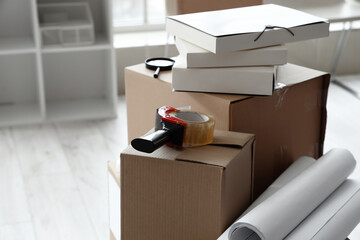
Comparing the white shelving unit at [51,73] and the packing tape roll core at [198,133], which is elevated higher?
the packing tape roll core at [198,133]

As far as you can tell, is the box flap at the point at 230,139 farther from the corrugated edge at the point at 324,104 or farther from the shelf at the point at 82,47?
the shelf at the point at 82,47

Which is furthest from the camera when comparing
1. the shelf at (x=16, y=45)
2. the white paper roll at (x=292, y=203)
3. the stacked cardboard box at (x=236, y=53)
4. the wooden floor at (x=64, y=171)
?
the shelf at (x=16, y=45)

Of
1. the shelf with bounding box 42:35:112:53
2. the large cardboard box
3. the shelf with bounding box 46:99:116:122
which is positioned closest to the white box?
the shelf with bounding box 42:35:112:53

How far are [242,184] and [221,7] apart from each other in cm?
134

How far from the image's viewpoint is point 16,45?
2.95 metres

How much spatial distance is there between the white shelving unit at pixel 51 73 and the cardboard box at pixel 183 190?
1941mm

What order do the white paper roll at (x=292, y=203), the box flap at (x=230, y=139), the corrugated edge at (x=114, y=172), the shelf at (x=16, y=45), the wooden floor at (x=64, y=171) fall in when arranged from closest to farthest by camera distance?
the white paper roll at (x=292, y=203), the box flap at (x=230, y=139), the corrugated edge at (x=114, y=172), the wooden floor at (x=64, y=171), the shelf at (x=16, y=45)

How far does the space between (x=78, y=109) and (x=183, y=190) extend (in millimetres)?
2171

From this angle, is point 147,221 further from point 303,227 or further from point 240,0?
point 240,0

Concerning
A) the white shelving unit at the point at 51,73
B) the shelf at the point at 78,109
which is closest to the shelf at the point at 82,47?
the white shelving unit at the point at 51,73

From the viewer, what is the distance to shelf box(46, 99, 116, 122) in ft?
10.1

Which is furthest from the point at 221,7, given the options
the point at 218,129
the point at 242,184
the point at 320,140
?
the point at 242,184

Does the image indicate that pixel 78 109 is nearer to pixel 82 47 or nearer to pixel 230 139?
pixel 82 47

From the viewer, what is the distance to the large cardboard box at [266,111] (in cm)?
128
